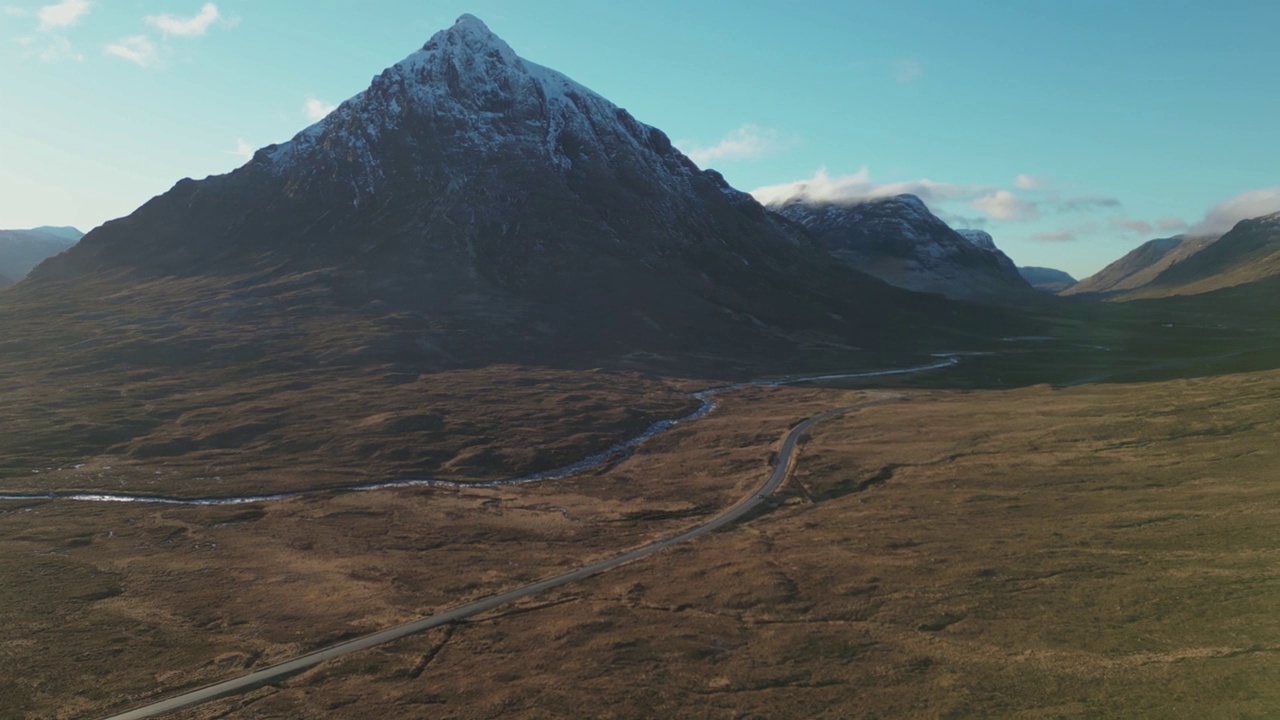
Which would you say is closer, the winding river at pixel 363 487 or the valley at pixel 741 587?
the valley at pixel 741 587

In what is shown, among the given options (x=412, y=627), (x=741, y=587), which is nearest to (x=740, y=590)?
(x=741, y=587)

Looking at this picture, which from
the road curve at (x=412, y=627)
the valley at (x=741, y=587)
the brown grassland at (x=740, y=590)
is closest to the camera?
the brown grassland at (x=740, y=590)

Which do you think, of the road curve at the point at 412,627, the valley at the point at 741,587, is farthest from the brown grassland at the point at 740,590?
the road curve at the point at 412,627

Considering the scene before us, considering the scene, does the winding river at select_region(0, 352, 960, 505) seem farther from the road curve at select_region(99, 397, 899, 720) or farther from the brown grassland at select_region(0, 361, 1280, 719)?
the road curve at select_region(99, 397, 899, 720)

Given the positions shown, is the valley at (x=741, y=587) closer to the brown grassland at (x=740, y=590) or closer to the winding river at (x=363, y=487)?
the brown grassland at (x=740, y=590)

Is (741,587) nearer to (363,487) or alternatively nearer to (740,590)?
(740,590)

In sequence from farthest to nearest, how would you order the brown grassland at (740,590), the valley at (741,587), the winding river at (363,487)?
the winding river at (363,487) < the valley at (741,587) < the brown grassland at (740,590)

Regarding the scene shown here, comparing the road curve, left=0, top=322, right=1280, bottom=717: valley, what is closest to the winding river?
left=0, top=322, right=1280, bottom=717: valley

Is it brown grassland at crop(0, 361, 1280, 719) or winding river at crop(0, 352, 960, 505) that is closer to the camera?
brown grassland at crop(0, 361, 1280, 719)

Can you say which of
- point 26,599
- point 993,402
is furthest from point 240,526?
point 993,402
